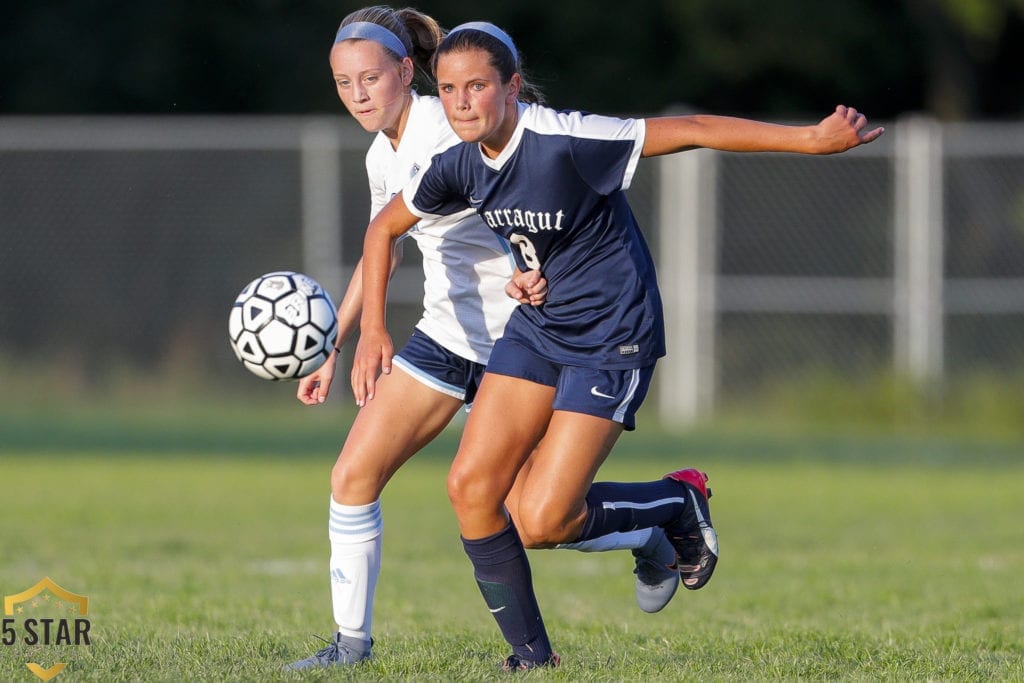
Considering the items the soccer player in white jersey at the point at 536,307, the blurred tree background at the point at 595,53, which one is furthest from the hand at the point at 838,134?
the blurred tree background at the point at 595,53

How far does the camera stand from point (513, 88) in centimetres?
470

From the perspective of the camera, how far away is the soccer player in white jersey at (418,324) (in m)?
4.95

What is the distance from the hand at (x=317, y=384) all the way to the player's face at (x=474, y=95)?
Result: 1.04 m

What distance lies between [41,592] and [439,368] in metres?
2.25

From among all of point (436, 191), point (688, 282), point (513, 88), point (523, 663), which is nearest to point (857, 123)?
point (513, 88)

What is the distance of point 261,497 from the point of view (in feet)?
33.5

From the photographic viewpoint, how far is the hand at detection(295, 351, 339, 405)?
530 cm

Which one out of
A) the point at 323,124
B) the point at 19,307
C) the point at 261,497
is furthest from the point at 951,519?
the point at 19,307

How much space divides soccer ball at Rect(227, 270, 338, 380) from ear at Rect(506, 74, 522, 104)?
96cm

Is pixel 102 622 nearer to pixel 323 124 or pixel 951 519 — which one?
pixel 951 519

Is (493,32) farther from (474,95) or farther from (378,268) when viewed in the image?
(378,268)

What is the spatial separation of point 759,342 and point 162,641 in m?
11.3

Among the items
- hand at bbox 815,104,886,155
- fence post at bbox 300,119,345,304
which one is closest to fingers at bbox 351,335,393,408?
hand at bbox 815,104,886,155

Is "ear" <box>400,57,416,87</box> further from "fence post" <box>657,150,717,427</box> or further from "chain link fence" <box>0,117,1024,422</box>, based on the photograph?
"fence post" <box>657,150,717,427</box>
